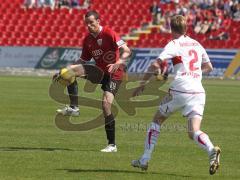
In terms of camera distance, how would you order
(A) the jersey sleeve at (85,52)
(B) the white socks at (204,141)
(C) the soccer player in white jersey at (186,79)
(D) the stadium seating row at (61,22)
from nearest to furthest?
(B) the white socks at (204,141) < (C) the soccer player in white jersey at (186,79) < (A) the jersey sleeve at (85,52) < (D) the stadium seating row at (61,22)

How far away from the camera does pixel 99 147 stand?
510 inches

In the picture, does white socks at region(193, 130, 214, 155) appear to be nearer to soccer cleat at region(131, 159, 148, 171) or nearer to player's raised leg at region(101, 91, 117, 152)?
soccer cleat at region(131, 159, 148, 171)

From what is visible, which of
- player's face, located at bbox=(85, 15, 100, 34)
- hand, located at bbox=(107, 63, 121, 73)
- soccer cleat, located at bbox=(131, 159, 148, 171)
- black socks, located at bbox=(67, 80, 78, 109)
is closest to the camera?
soccer cleat, located at bbox=(131, 159, 148, 171)

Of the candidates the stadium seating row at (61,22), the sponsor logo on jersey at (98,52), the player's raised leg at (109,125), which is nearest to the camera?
the player's raised leg at (109,125)

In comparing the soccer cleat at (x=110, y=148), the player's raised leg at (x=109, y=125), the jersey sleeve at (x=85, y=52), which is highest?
the jersey sleeve at (x=85, y=52)

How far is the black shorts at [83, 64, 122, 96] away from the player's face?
80cm

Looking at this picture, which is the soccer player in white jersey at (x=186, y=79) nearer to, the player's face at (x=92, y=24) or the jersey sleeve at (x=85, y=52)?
the player's face at (x=92, y=24)

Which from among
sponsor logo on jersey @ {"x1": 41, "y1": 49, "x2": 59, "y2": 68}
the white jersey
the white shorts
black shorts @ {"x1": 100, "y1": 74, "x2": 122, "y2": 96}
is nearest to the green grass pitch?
the white shorts

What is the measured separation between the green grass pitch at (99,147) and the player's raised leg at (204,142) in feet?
1.79

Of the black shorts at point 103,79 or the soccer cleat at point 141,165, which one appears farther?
the black shorts at point 103,79

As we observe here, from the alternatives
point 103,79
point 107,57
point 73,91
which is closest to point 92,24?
point 107,57

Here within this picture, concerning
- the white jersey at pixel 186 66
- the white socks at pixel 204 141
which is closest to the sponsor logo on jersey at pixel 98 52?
the white jersey at pixel 186 66

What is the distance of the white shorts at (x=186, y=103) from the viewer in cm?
994

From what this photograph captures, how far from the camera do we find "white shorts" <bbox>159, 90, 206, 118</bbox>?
32.6 ft
